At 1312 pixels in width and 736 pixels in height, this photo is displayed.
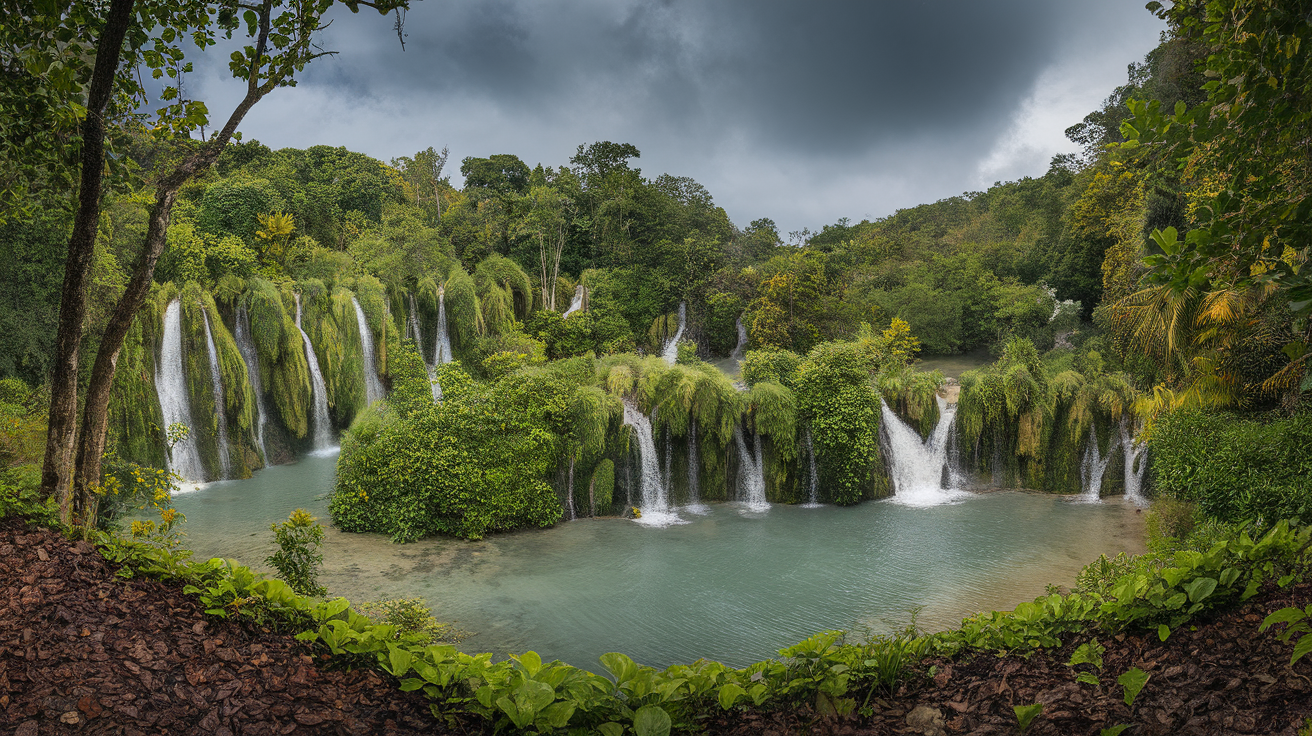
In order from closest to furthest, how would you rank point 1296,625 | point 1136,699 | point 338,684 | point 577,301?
point 1296,625 → point 1136,699 → point 338,684 → point 577,301

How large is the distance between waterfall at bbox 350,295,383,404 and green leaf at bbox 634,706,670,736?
15858mm

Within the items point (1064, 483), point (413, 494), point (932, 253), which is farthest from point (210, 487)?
point (932, 253)

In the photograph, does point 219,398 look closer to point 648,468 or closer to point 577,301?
point 648,468

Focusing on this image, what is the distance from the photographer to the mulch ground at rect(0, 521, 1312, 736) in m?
2.69

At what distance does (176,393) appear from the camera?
1353 cm

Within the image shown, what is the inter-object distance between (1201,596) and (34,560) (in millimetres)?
6054

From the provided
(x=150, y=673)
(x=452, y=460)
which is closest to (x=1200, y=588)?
(x=150, y=673)

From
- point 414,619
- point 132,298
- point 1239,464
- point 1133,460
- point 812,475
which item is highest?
point 132,298

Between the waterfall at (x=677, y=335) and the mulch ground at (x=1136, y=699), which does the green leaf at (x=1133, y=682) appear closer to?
the mulch ground at (x=1136, y=699)

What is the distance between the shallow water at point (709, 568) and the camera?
7.25 m

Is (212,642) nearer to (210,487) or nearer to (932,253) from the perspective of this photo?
(210,487)

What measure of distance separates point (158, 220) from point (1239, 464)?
10.3m

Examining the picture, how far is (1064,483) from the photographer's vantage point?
13.3m

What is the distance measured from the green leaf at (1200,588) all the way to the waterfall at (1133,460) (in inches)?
454
